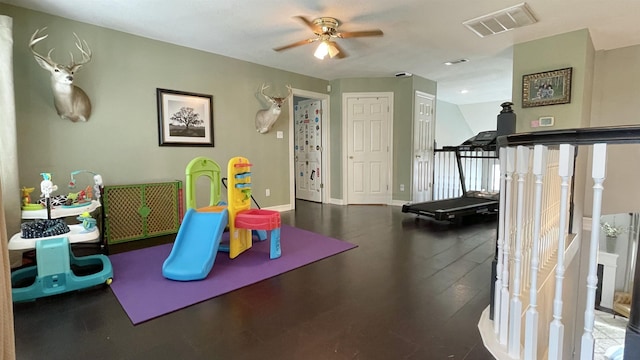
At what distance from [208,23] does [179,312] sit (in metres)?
2.98

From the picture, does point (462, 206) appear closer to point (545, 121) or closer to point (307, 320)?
point (545, 121)

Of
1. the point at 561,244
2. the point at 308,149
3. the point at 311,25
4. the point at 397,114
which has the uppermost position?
the point at 311,25

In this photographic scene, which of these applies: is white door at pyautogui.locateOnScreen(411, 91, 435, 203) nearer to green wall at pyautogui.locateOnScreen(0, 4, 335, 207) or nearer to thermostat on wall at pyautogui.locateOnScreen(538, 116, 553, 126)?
thermostat on wall at pyautogui.locateOnScreen(538, 116, 553, 126)

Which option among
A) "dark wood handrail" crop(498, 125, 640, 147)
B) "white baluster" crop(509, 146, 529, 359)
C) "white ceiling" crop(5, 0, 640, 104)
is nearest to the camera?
"dark wood handrail" crop(498, 125, 640, 147)

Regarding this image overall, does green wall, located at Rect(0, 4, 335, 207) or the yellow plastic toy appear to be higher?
green wall, located at Rect(0, 4, 335, 207)

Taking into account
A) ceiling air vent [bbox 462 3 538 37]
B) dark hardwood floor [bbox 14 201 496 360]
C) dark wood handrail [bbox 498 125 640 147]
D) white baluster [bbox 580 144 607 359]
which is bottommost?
dark hardwood floor [bbox 14 201 496 360]

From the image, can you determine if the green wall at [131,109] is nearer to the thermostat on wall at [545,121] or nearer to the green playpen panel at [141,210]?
the green playpen panel at [141,210]

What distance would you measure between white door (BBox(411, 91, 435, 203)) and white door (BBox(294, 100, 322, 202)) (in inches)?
74.4

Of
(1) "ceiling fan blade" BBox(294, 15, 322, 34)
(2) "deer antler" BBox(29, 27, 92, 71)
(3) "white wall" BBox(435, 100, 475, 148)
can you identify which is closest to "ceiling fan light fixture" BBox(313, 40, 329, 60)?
(1) "ceiling fan blade" BBox(294, 15, 322, 34)

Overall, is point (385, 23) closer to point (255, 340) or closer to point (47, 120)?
point (255, 340)

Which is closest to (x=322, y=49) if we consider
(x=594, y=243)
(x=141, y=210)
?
(x=141, y=210)

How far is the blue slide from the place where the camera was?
2.39 meters

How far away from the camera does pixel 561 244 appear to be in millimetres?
1162

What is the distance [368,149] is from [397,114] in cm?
86
